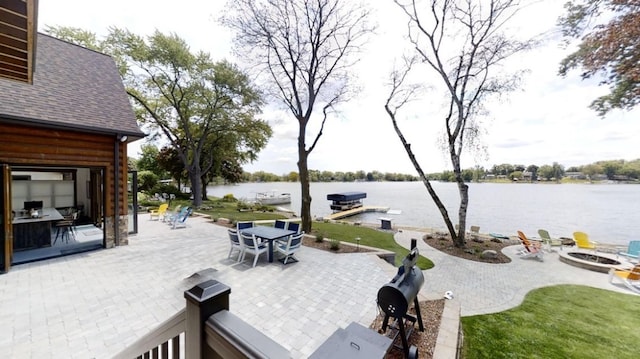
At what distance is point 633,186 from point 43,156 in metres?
96.6

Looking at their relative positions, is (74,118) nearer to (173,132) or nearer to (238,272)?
(238,272)

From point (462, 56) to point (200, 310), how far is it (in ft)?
39.9

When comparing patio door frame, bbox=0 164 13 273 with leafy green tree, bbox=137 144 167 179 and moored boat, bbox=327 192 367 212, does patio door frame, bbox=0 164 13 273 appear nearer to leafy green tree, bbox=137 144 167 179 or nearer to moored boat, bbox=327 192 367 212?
moored boat, bbox=327 192 367 212

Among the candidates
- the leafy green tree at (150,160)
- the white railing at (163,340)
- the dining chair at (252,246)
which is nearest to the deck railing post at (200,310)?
the white railing at (163,340)

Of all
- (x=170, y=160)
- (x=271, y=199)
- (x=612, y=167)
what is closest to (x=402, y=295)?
(x=271, y=199)

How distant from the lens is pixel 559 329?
13.3 ft

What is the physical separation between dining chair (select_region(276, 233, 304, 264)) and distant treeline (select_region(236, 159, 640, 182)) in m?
8.16

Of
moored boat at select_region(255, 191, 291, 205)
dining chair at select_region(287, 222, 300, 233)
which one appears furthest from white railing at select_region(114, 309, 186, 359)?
moored boat at select_region(255, 191, 291, 205)

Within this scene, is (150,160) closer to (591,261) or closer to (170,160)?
(170,160)

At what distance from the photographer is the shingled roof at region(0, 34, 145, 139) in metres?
5.79

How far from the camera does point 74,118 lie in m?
6.29

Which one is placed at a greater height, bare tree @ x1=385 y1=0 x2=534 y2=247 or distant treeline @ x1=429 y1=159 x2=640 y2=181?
bare tree @ x1=385 y1=0 x2=534 y2=247

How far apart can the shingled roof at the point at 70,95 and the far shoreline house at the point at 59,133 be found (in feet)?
0.06

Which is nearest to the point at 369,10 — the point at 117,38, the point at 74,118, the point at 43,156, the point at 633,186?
the point at 74,118
